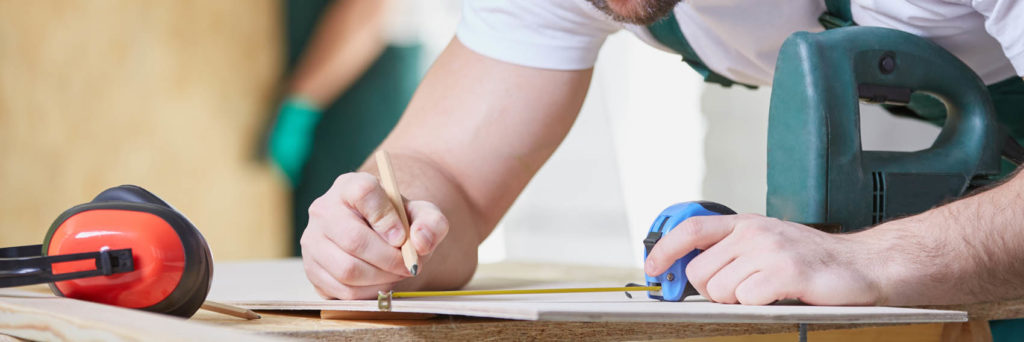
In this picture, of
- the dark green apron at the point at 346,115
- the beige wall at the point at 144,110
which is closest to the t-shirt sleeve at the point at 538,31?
the dark green apron at the point at 346,115

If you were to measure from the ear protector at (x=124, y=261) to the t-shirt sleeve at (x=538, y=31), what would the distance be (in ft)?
2.00

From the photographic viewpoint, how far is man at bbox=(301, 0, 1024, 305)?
661mm

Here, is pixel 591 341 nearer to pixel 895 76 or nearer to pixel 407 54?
pixel 895 76

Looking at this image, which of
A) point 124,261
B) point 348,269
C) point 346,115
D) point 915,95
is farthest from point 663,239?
point 346,115

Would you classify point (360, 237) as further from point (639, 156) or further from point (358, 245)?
point (639, 156)

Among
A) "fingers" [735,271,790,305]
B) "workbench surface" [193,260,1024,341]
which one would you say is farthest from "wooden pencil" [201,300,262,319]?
"fingers" [735,271,790,305]

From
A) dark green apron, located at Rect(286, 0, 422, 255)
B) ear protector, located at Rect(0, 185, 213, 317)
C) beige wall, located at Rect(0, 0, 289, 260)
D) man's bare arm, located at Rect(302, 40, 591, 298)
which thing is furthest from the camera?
dark green apron, located at Rect(286, 0, 422, 255)

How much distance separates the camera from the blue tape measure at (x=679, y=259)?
27.6 inches

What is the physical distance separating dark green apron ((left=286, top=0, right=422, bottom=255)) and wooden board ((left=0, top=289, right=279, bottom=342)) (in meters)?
2.71

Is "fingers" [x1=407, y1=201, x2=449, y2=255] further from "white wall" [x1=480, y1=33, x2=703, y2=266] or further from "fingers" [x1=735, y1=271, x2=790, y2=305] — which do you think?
"white wall" [x1=480, y1=33, x2=703, y2=266]

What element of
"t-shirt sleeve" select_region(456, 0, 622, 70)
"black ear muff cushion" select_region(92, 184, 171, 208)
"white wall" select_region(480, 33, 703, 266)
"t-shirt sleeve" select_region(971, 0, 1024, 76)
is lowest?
"white wall" select_region(480, 33, 703, 266)

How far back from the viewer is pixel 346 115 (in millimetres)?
3477

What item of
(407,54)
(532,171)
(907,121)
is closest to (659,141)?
(907,121)

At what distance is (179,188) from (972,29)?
2.91 m
